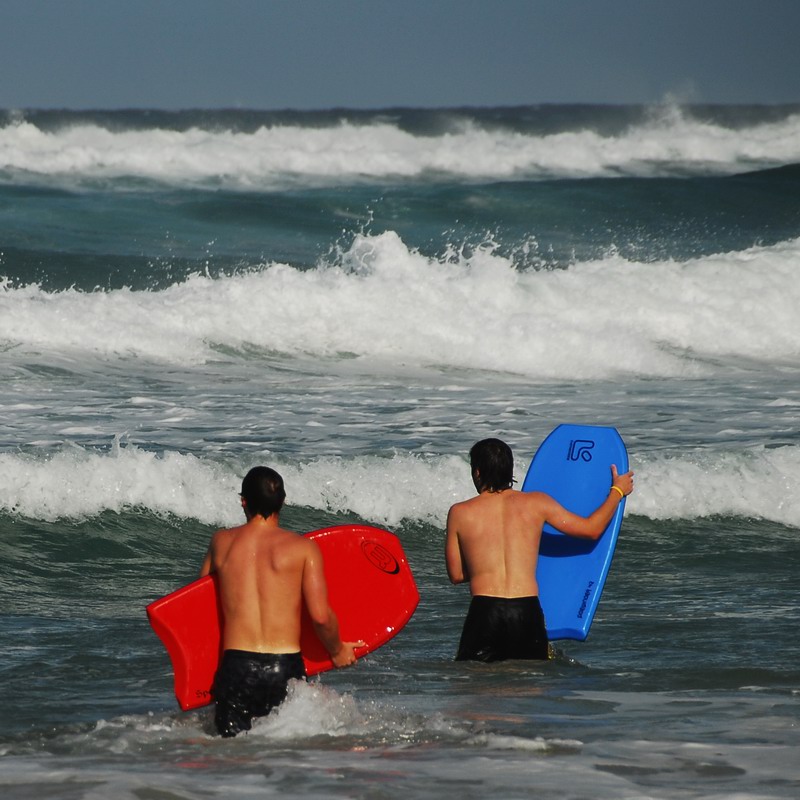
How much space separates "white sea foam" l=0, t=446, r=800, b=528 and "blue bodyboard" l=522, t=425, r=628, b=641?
2522mm

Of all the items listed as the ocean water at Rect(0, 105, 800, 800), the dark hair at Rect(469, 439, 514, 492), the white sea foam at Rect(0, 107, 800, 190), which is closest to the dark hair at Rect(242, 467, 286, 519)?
the ocean water at Rect(0, 105, 800, 800)

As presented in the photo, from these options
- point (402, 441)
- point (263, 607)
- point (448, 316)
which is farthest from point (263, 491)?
point (448, 316)

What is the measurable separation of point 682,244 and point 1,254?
34.2 ft

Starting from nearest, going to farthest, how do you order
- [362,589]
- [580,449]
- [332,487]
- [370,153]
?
[362,589], [580,449], [332,487], [370,153]

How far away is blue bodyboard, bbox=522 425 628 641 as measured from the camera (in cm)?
569

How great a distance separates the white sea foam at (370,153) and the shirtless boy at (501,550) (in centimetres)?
2216

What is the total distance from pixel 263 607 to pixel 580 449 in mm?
2279

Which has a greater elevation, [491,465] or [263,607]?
[491,465]

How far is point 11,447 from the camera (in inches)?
357

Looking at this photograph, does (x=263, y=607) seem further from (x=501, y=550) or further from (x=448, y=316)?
(x=448, y=316)

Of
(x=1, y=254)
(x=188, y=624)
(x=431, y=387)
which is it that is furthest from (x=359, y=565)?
(x=1, y=254)

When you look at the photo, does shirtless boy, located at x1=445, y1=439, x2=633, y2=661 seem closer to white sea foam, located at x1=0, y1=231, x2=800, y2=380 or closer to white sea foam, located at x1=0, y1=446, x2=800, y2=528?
white sea foam, located at x1=0, y1=446, x2=800, y2=528

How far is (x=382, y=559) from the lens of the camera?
505cm

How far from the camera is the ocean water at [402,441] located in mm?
4270
